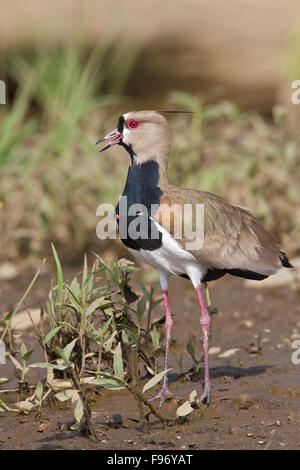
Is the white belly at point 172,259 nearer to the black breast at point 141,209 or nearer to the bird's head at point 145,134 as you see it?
the black breast at point 141,209

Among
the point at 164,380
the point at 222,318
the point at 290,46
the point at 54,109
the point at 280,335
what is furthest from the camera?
the point at 290,46

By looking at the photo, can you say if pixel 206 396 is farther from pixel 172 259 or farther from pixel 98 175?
Answer: pixel 98 175

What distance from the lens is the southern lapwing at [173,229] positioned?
370 cm

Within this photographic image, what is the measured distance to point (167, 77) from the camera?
926 cm

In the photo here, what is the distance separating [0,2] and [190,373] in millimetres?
6157

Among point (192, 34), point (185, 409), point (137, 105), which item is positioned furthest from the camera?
point (137, 105)

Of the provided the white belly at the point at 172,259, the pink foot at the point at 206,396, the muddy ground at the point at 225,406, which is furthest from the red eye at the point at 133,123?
the pink foot at the point at 206,396

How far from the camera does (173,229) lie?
370 centimetres

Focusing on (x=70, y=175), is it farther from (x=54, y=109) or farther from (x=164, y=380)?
(x=164, y=380)

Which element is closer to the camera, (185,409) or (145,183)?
(185,409)

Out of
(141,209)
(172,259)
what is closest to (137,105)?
(141,209)

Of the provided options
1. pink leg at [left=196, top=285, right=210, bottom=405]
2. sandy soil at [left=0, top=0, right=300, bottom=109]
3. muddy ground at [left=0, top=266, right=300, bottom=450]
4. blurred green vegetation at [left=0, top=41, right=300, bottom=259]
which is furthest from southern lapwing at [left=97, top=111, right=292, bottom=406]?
Result: sandy soil at [left=0, top=0, right=300, bottom=109]

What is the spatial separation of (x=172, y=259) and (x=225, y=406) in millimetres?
704

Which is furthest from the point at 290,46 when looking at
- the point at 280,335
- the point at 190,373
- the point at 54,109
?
the point at 190,373
